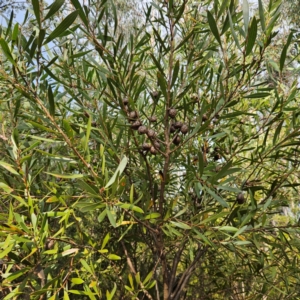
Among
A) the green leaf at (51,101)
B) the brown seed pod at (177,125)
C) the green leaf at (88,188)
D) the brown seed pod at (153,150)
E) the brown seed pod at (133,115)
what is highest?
the brown seed pod at (177,125)

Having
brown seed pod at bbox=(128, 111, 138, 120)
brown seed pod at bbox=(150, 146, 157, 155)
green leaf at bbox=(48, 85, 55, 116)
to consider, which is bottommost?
brown seed pod at bbox=(150, 146, 157, 155)

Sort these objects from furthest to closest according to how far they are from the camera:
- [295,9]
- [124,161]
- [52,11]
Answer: [295,9] → [124,161] → [52,11]

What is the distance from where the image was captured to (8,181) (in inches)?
38.1

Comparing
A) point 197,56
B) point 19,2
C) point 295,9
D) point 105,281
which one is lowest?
point 105,281

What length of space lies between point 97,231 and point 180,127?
37.9 inches

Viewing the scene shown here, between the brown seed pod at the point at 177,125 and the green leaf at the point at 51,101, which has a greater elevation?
the brown seed pod at the point at 177,125

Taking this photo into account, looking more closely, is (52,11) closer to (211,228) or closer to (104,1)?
(104,1)

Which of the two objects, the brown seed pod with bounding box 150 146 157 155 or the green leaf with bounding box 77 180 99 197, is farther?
the brown seed pod with bounding box 150 146 157 155

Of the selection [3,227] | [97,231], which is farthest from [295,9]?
[3,227]

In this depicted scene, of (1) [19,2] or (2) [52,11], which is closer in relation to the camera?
(2) [52,11]

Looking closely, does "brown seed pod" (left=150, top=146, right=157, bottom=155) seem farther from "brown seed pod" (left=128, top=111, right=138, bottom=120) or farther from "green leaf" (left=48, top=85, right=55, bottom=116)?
"green leaf" (left=48, top=85, right=55, bottom=116)

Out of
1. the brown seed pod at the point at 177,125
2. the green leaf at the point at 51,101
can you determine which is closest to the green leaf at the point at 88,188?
the green leaf at the point at 51,101

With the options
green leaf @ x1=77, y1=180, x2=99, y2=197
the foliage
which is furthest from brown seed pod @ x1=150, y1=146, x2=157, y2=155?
green leaf @ x1=77, y1=180, x2=99, y2=197

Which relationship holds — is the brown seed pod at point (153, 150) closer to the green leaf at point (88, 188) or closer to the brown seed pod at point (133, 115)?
the brown seed pod at point (133, 115)
